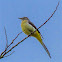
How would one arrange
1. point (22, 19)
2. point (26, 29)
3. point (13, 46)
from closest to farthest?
point (13, 46)
point (26, 29)
point (22, 19)

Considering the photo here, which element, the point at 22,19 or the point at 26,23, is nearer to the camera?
the point at 26,23

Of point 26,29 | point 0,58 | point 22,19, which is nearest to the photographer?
point 0,58

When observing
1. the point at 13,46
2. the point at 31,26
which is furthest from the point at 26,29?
the point at 13,46

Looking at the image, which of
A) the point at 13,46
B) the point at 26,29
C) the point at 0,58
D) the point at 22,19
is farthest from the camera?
the point at 22,19

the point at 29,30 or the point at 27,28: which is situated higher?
the point at 27,28

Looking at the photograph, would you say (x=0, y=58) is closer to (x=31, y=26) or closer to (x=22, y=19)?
(x=31, y=26)

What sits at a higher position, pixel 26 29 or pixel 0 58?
pixel 26 29

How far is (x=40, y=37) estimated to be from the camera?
5465 millimetres

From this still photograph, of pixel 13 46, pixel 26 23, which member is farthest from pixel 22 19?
pixel 13 46

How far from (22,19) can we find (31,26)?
86 centimetres

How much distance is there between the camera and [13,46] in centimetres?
182

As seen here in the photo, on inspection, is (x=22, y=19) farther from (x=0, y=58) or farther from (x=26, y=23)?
(x=0, y=58)

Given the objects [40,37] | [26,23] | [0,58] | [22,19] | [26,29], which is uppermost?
[22,19]

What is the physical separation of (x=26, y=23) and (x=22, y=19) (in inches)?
23.6
